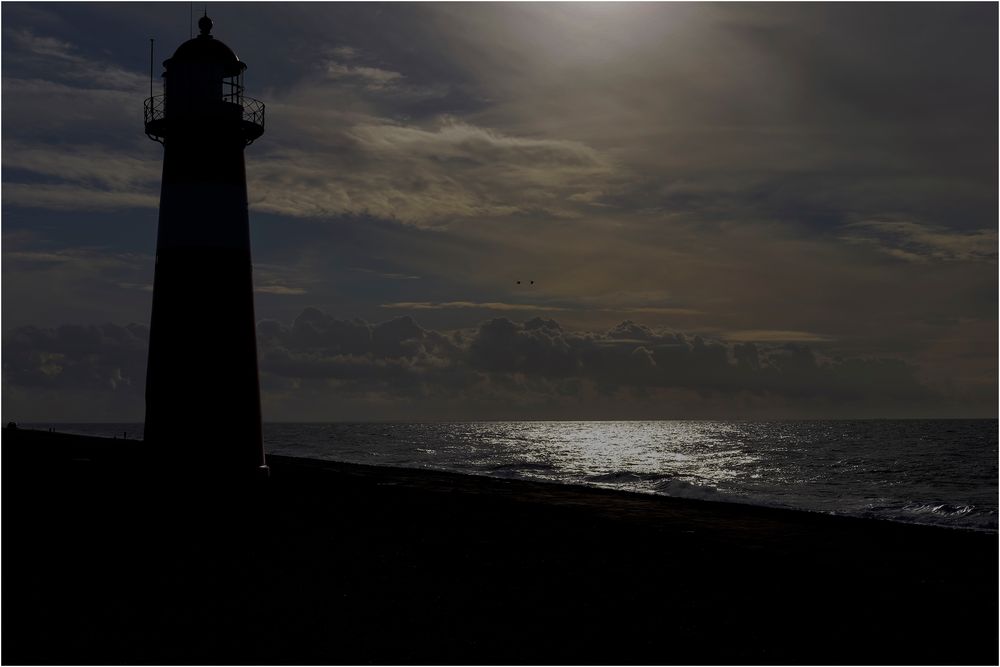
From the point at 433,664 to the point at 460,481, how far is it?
2827 cm

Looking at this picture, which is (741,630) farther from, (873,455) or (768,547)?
(873,455)

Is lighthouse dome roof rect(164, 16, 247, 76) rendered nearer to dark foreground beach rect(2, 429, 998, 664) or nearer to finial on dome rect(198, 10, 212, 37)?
finial on dome rect(198, 10, 212, 37)

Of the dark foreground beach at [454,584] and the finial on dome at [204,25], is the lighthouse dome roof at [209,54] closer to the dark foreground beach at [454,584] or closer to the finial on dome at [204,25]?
the finial on dome at [204,25]

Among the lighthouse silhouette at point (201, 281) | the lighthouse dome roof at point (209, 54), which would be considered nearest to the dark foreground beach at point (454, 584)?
the lighthouse silhouette at point (201, 281)

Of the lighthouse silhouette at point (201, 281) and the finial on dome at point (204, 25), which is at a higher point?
the finial on dome at point (204, 25)

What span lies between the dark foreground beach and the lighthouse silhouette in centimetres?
100

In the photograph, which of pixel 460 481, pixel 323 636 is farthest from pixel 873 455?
pixel 323 636

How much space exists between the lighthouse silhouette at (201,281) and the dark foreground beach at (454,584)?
100 cm

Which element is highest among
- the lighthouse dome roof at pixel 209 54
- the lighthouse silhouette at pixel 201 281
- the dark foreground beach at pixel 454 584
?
the lighthouse dome roof at pixel 209 54

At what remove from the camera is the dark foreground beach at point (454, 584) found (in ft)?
38.8

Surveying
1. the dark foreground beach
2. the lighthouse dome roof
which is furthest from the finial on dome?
the dark foreground beach

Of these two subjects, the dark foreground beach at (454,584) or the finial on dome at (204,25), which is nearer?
the dark foreground beach at (454,584)

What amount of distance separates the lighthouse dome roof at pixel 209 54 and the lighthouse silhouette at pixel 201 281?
4 cm

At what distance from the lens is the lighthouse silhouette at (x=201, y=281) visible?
71.8 feet
